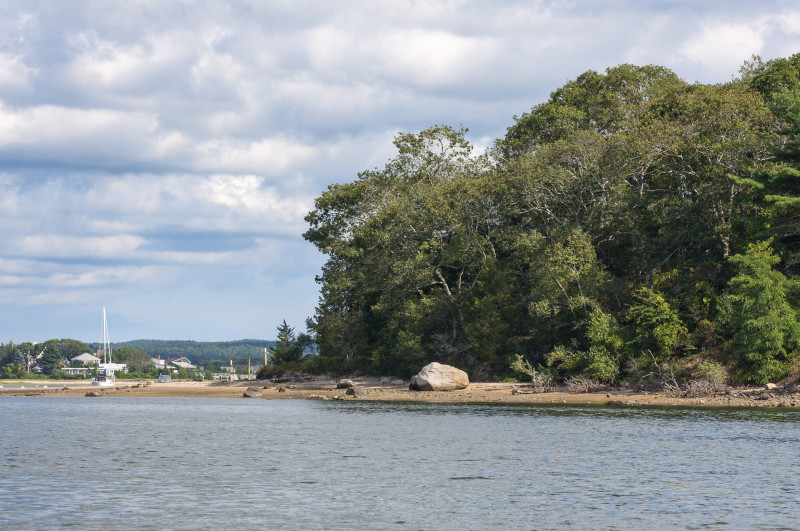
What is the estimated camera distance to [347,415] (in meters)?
51.6

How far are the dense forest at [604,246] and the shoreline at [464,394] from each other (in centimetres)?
193

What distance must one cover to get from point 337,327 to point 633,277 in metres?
32.0

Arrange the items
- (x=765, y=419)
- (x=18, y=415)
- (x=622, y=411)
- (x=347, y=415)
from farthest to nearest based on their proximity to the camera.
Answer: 1. (x=18, y=415)
2. (x=347, y=415)
3. (x=622, y=411)
4. (x=765, y=419)

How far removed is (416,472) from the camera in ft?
90.1

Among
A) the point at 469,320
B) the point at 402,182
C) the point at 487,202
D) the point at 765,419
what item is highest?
the point at 402,182

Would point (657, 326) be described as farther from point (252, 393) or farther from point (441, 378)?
point (252, 393)

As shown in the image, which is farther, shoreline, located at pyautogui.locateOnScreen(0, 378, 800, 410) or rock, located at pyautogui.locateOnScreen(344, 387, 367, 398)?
rock, located at pyautogui.locateOnScreen(344, 387, 367, 398)

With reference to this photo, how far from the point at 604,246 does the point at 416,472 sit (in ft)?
148

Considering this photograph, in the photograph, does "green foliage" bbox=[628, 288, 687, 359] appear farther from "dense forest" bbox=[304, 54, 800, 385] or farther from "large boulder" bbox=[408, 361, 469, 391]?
"large boulder" bbox=[408, 361, 469, 391]

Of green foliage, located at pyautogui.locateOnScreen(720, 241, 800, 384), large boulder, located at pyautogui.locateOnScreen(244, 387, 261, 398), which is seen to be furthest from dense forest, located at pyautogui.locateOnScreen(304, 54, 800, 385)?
large boulder, located at pyautogui.locateOnScreen(244, 387, 261, 398)

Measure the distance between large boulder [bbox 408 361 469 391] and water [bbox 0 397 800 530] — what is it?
16.3 m

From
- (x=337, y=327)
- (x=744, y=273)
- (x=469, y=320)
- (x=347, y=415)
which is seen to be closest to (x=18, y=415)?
(x=347, y=415)

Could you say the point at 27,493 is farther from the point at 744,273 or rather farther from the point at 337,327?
the point at 337,327

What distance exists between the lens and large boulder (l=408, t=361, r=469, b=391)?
65.0 m
